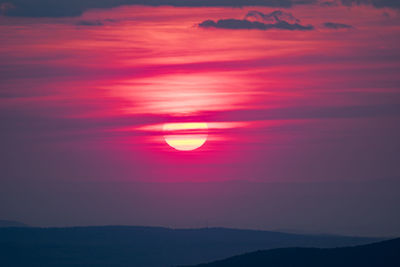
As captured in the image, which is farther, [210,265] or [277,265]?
[210,265]

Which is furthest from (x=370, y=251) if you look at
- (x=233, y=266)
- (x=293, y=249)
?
(x=233, y=266)

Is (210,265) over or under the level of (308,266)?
over

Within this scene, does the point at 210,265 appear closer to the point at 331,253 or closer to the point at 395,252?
the point at 331,253

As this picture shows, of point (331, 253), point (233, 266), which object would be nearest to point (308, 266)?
point (331, 253)

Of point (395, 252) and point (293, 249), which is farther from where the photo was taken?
point (293, 249)

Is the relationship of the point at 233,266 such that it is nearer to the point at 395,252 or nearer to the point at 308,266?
the point at 308,266

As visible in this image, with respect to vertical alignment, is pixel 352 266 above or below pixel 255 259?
below
